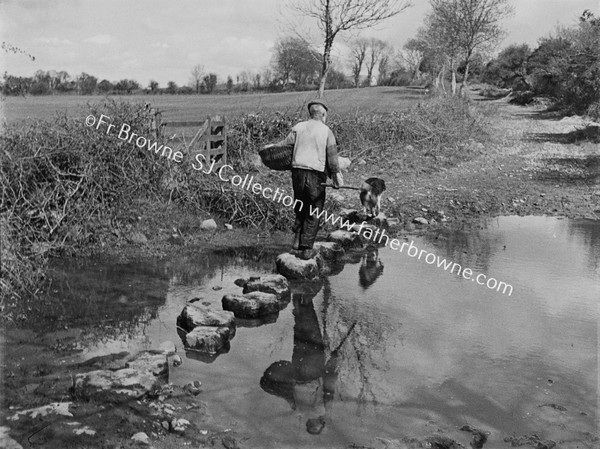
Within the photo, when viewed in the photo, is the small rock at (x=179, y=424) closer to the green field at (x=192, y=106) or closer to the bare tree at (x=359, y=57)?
the green field at (x=192, y=106)

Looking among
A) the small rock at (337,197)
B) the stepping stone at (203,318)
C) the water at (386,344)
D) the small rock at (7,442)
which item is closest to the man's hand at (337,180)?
the water at (386,344)

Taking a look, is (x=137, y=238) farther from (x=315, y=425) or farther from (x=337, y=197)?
(x=315, y=425)

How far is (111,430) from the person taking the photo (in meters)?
4.18

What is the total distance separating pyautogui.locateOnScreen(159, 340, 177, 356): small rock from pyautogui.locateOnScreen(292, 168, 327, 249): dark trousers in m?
3.23

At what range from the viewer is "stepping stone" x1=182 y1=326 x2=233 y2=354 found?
564 cm

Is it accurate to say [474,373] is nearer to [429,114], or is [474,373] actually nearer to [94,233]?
[94,233]

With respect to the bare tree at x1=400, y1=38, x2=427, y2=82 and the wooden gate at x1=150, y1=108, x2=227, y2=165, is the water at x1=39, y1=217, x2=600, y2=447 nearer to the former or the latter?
the wooden gate at x1=150, y1=108, x2=227, y2=165

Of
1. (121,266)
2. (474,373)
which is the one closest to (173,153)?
(121,266)

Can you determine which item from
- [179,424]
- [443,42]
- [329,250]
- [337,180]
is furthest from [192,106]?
[179,424]

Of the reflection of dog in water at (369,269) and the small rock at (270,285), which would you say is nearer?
the small rock at (270,285)

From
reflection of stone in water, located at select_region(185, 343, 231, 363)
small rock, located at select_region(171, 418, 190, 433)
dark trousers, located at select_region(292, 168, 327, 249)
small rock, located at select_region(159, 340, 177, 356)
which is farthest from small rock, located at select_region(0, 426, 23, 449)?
dark trousers, located at select_region(292, 168, 327, 249)

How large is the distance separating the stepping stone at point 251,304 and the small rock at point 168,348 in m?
1.12

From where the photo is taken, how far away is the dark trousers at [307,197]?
8.38 meters

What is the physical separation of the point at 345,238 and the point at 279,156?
2.07 meters
